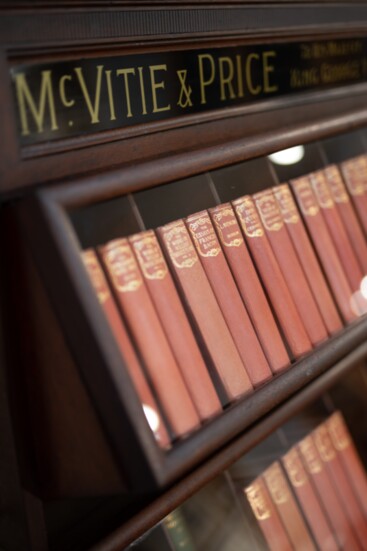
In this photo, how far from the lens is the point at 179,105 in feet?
3.98

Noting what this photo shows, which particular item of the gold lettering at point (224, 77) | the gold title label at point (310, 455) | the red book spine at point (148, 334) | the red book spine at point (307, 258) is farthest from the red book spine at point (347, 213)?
the red book spine at point (148, 334)

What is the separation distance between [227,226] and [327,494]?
0.64 metres

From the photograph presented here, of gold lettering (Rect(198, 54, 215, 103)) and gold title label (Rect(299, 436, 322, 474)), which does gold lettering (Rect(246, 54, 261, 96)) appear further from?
gold title label (Rect(299, 436, 322, 474))

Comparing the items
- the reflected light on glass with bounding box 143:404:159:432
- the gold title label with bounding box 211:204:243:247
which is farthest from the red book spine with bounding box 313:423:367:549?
the reflected light on glass with bounding box 143:404:159:432

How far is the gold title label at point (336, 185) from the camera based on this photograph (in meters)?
1.43

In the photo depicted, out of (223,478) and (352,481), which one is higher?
(223,478)

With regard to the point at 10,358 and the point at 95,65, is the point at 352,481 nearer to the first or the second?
the point at 10,358

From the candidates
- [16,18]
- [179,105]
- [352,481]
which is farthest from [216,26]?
[352,481]

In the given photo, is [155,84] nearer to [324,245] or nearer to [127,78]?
[127,78]

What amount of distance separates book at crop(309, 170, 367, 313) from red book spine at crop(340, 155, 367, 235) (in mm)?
72

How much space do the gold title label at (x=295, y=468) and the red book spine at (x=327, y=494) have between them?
0.05 ft

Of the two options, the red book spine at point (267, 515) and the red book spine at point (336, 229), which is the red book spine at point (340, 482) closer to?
the red book spine at point (267, 515)

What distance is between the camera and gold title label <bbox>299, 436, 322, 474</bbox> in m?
1.51

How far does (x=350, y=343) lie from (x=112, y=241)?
1.71 feet
